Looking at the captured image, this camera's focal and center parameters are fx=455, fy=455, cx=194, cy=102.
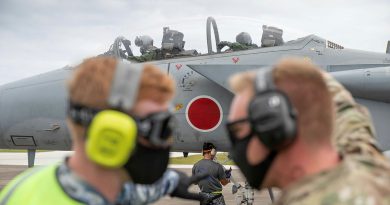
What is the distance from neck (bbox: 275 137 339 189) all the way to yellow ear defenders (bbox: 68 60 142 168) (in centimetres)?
62

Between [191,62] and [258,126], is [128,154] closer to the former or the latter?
[258,126]

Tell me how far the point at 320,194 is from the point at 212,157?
21.4 feet

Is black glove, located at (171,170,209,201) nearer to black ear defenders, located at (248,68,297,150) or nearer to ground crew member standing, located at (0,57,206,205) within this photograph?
ground crew member standing, located at (0,57,206,205)

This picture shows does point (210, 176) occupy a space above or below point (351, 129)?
below

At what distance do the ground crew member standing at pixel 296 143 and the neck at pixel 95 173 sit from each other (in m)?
0.54

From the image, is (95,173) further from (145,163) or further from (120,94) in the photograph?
(120,94)

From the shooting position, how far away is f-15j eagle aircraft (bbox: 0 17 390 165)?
700 centimetres

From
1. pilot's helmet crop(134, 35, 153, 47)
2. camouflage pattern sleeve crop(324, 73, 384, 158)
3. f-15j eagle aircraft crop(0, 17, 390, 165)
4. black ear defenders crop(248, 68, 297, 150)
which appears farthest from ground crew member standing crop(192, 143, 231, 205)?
black ear defenders crop(248, 68, 297, 150)

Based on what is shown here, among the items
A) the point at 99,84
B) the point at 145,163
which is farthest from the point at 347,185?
the point at 99,84

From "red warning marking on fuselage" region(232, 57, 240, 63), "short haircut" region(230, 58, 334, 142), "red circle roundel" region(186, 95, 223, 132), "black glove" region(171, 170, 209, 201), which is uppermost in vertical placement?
"short haircut" region(230, 58, 334, 142)

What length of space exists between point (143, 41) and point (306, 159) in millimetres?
6804

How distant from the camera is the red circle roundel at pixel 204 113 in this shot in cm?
698

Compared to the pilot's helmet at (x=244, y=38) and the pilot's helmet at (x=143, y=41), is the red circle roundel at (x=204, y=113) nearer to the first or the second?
the pilot's helmet at (x=244, y=38)

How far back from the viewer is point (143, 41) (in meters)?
8.28
